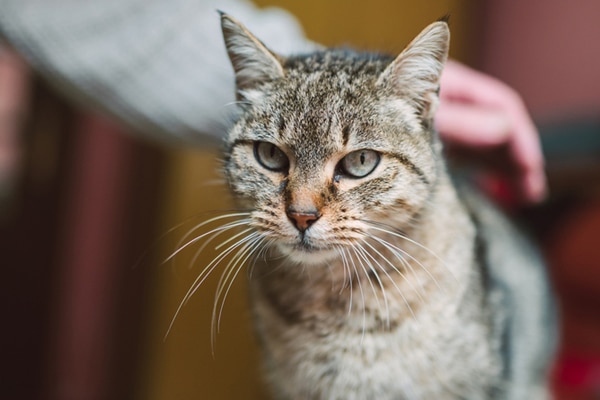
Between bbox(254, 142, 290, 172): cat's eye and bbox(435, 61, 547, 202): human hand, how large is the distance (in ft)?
0.98

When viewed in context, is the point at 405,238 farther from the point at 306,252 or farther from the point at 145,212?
the point at 145,212

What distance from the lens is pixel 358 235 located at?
0.69 meters

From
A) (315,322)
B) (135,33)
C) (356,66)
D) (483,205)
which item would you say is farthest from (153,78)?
(483,205)

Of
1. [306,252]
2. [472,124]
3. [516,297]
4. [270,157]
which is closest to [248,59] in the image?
[270,157]

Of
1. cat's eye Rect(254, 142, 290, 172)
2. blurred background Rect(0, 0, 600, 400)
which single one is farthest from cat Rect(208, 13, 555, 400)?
blurred background Rect(0, 0, 600, 400)

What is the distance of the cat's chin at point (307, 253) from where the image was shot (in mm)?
715

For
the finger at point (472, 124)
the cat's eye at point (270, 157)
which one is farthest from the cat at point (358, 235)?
the finger at point (472, 124)

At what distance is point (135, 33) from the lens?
938 millimetres

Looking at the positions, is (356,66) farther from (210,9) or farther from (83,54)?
(83,54)

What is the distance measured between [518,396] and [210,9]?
2.66 ft

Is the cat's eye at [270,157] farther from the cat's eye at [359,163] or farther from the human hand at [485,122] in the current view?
the human hand at [485,122]

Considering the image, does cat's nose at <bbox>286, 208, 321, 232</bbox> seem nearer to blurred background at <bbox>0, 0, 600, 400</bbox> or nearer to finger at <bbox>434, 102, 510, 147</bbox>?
finger at <bbox>434, 102, 510, 147</bbox>

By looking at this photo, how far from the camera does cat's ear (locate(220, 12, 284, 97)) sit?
703 millimetres

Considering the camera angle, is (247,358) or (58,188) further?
(58,188)
